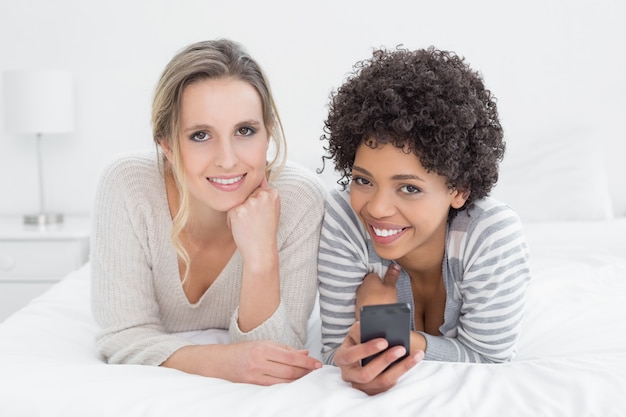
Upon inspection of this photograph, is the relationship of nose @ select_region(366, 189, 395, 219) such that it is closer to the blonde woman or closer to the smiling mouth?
the smiling mouth

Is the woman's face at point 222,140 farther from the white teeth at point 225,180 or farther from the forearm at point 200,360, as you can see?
the forearm at point 200,360

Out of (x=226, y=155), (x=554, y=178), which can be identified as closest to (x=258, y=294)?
(x=226, y=155)

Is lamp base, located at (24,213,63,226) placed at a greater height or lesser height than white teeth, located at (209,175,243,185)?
lesser

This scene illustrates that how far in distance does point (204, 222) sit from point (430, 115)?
24.6 inches

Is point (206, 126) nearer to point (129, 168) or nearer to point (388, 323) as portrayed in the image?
point (129, 168)

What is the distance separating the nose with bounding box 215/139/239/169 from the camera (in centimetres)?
140

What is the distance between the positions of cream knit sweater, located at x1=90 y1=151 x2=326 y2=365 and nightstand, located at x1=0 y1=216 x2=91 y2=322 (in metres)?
1.23

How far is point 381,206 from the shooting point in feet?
4.25

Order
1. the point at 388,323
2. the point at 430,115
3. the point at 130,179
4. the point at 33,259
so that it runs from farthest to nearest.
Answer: the point at 33,259 → the point at 130,179 → the point at 430,115 → the point at 388,323

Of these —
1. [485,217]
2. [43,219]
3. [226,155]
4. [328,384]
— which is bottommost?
[43,219]

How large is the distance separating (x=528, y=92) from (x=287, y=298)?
6.46ft

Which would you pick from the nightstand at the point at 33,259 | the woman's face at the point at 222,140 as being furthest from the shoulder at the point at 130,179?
the nightstand at the point at 33,259

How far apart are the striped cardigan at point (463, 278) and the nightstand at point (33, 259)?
5.07 feet

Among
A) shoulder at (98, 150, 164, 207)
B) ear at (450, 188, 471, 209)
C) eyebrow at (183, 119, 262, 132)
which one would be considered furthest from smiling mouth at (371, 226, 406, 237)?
shoulder at (98, 150, 164, 207)
